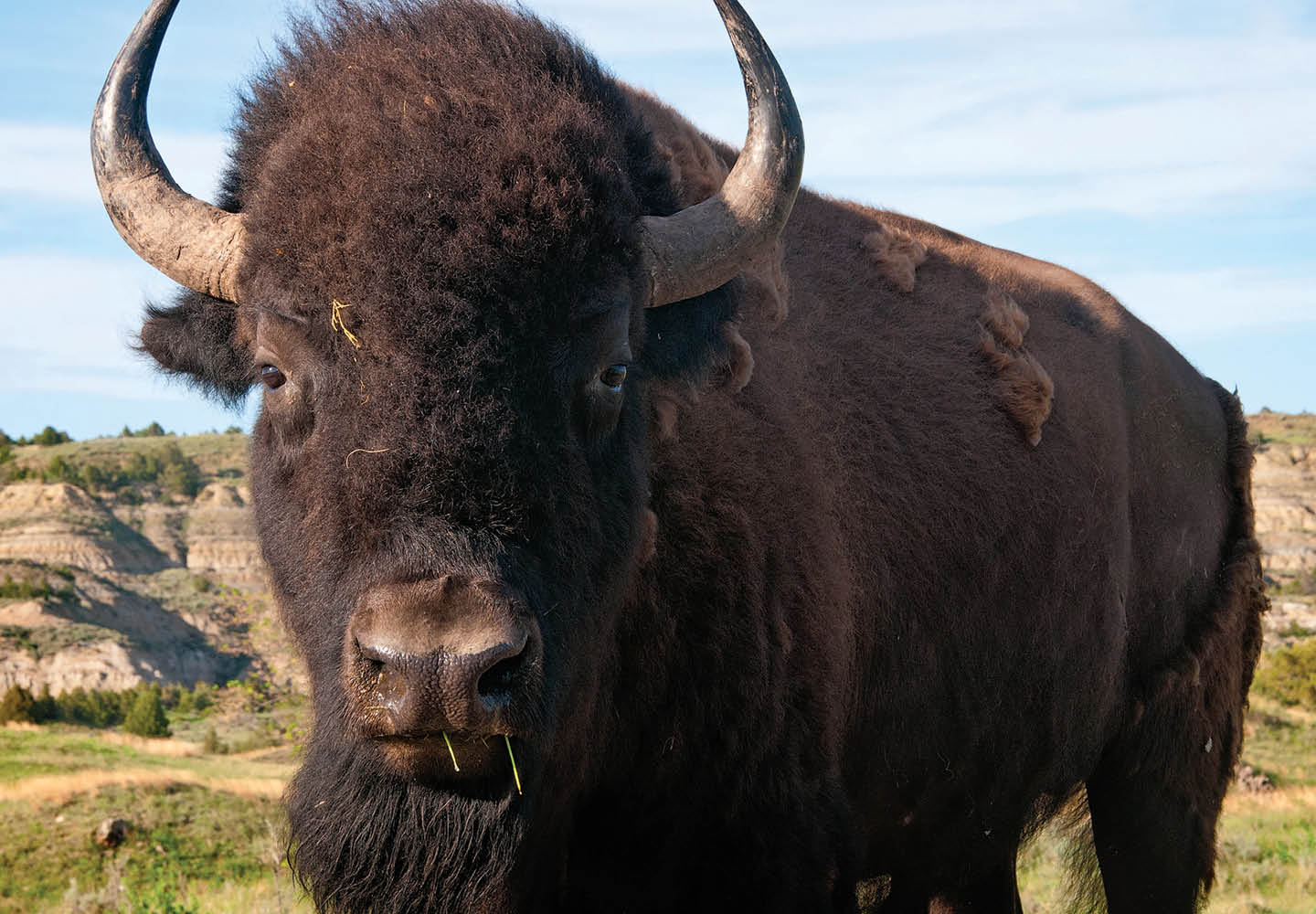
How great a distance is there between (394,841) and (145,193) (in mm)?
2044

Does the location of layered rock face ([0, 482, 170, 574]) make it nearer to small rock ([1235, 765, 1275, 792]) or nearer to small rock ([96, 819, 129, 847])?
small rock ([96, 819, 129, 847])

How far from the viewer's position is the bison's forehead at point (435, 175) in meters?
3.20

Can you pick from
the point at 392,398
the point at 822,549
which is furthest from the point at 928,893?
the point at 392,398

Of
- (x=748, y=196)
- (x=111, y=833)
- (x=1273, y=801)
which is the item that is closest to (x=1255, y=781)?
(x=1273, y=801)

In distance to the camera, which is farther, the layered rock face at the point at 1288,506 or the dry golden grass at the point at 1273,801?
the layered rock face at the point at 1288,506

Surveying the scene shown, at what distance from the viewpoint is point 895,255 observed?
6062 millimetres

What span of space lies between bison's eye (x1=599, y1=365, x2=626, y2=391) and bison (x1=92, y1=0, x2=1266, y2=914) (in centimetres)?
1

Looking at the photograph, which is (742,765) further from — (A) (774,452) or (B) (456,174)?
(B) (456,174)

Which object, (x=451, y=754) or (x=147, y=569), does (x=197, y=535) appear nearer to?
(x=147, y=569)

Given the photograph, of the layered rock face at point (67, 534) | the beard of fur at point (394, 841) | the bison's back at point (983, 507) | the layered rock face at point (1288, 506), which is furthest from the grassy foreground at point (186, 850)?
the layered rock face at point (1288, 506)

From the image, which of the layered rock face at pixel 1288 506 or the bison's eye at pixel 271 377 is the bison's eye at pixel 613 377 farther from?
the layered rock face at pixel 1288 506

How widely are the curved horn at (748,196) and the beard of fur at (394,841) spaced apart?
1584mm

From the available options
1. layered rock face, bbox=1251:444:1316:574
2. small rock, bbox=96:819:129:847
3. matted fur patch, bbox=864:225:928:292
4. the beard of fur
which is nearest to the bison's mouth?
the beard of fur

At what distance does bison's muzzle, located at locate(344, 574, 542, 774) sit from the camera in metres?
2.75
